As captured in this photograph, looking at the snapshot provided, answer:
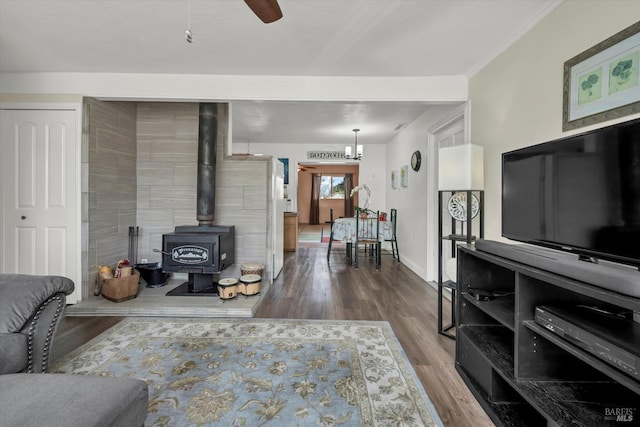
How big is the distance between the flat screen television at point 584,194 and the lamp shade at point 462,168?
558mm

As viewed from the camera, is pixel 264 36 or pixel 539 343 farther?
pixel 264 36

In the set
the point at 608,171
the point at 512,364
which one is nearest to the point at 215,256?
the point at 512,364

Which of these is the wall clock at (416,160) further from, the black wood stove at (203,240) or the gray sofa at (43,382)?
the gray sofa at (43,382)

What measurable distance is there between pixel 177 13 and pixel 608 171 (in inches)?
99.0

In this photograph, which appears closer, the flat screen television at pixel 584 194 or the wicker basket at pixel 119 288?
the flat screen television at pixel 584 194

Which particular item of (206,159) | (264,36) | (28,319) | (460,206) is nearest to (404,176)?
(460,206)

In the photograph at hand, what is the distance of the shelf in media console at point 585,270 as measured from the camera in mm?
867

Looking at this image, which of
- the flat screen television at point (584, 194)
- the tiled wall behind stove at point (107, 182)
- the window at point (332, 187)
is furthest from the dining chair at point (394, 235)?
the window at point (332, 187)

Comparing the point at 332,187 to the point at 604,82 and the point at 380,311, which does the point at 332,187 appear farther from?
the point at 604,82

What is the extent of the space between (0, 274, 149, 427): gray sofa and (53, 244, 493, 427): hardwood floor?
0.84 metres

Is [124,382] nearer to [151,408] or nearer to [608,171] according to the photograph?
[151,408]

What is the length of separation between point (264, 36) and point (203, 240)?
6.40ft

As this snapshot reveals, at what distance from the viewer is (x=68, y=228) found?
2.93 meters

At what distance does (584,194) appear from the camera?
3.85ft
